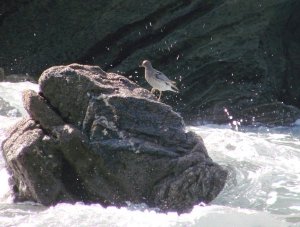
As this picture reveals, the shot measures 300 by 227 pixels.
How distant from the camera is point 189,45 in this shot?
15.2 m

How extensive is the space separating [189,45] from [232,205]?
717cm

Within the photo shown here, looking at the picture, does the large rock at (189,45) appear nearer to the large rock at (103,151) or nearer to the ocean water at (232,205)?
the ocean water at (232,205)

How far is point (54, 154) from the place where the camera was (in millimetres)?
8195

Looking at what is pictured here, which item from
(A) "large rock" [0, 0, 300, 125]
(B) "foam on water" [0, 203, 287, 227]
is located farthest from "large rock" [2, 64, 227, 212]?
(A) "large rock" [0, 0, 300, 125]

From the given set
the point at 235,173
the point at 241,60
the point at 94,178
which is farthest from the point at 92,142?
the point at 241,60

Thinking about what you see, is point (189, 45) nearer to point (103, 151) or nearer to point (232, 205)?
A: point (232, 205)

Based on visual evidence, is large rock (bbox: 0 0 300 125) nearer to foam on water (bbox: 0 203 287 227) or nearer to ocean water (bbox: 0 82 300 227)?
ocean water (bbox: 0 82 300 227)

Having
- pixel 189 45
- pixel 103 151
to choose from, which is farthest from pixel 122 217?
pixel 189 45

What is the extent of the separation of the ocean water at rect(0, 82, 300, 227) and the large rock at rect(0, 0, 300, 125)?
3049mm

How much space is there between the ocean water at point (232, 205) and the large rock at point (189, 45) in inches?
120

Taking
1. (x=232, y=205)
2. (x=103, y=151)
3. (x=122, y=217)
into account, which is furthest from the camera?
(x=232, y=205)

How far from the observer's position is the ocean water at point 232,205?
7734 millimetres

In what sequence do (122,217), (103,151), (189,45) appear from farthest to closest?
(189,45) → (103,151) → (122,217)

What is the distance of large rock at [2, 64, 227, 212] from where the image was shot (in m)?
8.05
